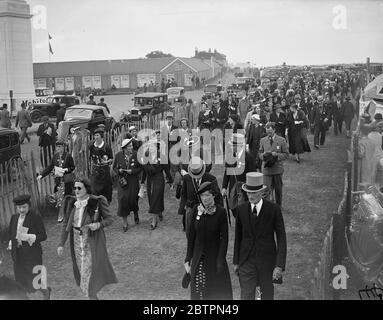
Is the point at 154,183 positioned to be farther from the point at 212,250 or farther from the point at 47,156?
the point at 212,250

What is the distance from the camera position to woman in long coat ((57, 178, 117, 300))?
16.7 ft

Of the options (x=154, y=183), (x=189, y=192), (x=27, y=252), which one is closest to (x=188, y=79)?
(x=154, y=183)

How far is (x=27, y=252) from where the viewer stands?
17.6ft

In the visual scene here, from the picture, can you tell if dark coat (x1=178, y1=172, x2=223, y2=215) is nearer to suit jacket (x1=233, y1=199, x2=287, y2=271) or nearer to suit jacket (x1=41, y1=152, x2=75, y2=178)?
suit jacket (x1=233, y1=199, x2=287, y2=271)

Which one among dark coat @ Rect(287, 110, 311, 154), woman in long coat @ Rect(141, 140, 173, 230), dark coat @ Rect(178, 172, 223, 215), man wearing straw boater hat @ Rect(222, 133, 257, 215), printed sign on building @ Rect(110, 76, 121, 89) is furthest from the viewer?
printed sign on building @ Rect(110, 76, 121, 89)

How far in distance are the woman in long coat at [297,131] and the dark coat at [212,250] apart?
8.21m

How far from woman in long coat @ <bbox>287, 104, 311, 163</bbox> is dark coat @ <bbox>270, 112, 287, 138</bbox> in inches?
11.9

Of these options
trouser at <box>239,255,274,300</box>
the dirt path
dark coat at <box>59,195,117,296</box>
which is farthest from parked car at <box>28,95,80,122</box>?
trouser at <box>239,255,274,300</box>

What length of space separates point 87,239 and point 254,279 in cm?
170

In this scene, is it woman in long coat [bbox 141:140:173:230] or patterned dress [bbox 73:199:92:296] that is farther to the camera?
woman in long coat [bbox 141:140:173:230]

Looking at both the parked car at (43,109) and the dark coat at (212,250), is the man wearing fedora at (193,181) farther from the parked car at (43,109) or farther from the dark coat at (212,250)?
the parked car at (43,109)

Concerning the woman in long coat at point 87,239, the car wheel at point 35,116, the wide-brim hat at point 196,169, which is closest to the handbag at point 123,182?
the wide-brim hat at point 196,169
